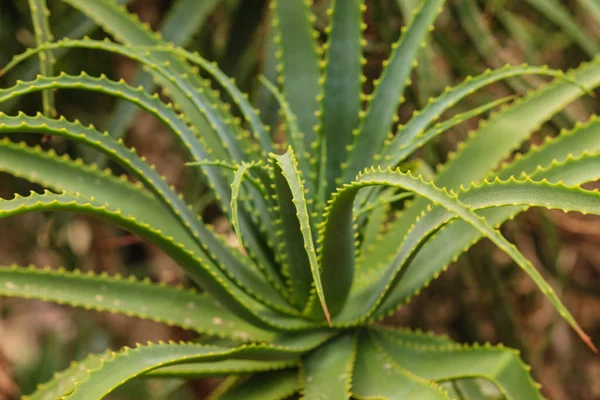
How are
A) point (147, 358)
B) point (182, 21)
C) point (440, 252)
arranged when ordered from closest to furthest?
point (147, 358)
point (440, 252)
point (182, 21)

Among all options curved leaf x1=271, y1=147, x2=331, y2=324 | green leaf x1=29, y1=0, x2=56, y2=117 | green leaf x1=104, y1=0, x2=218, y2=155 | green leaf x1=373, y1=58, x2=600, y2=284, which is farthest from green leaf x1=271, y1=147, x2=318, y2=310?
green leaf x1=104, y1=0, x2=218, y2=155

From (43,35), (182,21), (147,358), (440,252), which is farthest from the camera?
(182,21)

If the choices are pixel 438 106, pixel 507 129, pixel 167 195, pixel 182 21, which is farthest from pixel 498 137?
pixel 182 21

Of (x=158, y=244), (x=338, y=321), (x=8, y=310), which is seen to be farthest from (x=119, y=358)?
(x=8, y=310)

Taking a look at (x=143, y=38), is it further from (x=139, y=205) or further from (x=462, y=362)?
(x=462, y=362)

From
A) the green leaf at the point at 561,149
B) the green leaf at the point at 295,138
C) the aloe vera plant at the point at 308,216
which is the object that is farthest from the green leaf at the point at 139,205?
the green leaf at the point at 561,149

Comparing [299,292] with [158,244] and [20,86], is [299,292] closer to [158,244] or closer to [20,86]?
[158,244]

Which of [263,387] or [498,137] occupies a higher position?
[498,137]

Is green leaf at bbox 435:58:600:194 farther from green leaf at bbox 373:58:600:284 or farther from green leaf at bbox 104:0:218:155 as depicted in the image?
green leaf at bbox 104:0:218:155
